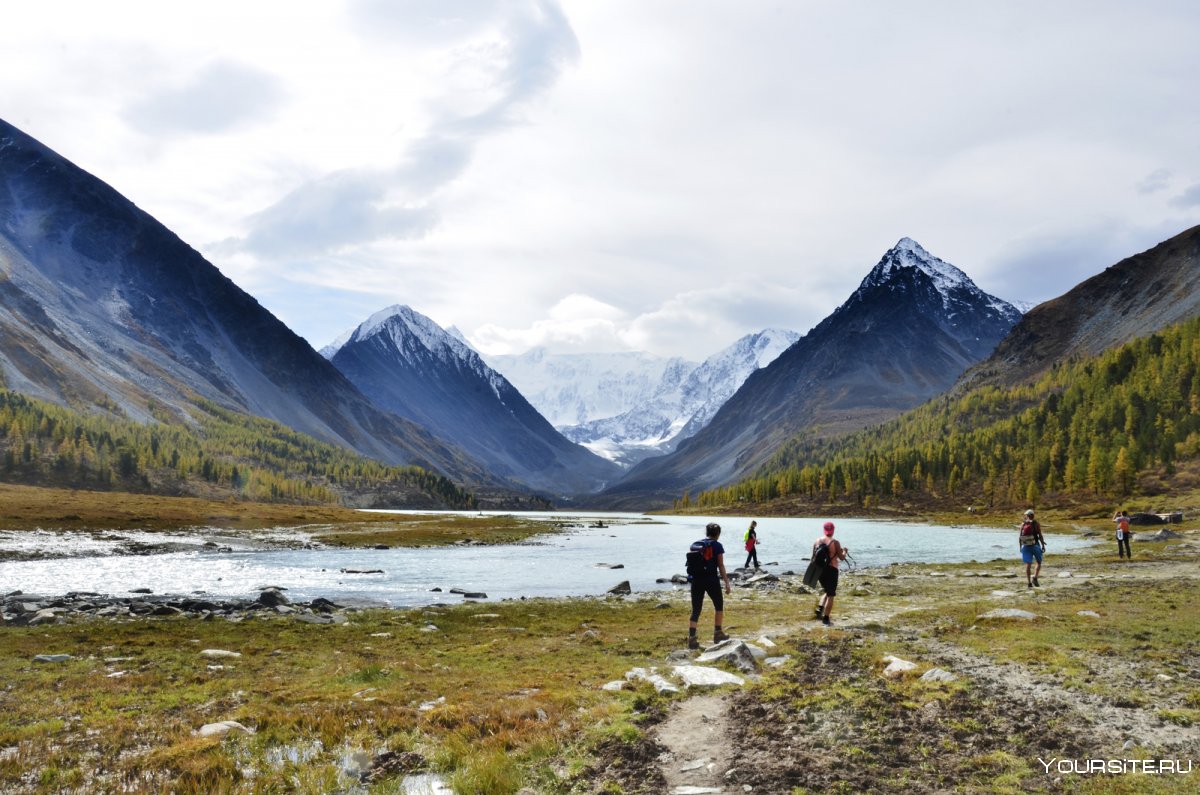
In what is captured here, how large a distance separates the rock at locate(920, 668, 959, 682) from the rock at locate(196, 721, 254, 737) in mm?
15382

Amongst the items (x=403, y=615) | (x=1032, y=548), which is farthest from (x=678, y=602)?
(x=1032, y=548)

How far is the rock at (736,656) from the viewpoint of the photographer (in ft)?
63.0

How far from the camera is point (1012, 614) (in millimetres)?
25141

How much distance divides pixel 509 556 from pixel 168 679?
211 feet

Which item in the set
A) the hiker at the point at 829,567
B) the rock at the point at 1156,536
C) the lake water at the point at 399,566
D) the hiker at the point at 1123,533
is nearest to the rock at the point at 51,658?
the lake water at the point at 399,566

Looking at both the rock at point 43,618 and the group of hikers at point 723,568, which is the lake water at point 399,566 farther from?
the group of hikers at point 723,568

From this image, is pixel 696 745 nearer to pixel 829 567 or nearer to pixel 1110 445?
pixel 829 567

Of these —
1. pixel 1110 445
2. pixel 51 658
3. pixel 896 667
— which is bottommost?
pixel 51 658

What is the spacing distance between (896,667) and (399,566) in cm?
5835

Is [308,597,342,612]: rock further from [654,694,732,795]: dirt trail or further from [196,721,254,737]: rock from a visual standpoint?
[654,694,732,795]: dirt trail

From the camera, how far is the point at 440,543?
335ft

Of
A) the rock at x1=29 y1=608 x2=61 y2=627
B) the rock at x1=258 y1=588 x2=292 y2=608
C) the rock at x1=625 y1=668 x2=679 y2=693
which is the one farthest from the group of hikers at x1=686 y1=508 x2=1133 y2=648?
the rock at x1=29 y1=608 x2=61 y2=627

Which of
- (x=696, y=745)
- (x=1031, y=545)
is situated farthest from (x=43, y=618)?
(x=1031, y=545)

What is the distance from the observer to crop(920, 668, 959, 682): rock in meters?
16.2
